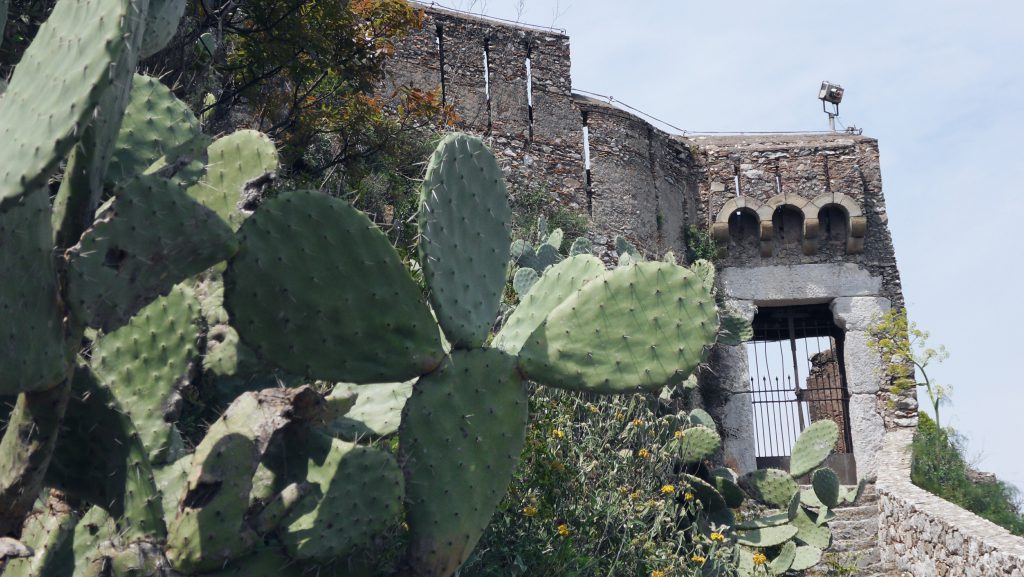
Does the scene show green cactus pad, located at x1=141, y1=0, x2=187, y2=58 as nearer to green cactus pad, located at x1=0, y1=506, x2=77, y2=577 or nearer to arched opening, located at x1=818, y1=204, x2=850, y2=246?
green cactus pad, located at x1=0, y1=506, x2=77, y2=577

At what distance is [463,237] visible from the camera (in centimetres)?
251

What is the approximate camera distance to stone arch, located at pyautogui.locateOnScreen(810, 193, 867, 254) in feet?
35.3

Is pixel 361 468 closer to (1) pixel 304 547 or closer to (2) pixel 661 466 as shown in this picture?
(1) pixel 304 547

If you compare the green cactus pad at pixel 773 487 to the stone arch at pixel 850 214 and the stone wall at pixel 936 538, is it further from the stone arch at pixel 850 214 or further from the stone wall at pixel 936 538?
the stone arch at pixel 850 214

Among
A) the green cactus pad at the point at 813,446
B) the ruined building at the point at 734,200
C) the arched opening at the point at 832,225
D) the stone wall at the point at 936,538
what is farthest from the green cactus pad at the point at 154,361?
the arched opening at the point at 832,225

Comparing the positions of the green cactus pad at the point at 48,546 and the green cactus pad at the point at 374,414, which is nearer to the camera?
the green cactus pad at the point at 48,546

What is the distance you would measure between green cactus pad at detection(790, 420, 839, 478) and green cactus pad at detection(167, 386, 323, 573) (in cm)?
490

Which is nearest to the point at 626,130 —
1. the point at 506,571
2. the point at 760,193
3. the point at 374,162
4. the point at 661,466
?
the point at 760,193

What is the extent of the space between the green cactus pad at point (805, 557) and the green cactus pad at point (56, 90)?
444 cm

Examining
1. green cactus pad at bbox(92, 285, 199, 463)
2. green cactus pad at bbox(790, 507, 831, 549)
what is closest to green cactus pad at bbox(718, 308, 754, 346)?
green cactus pad at bbox(790, 507, 831, 549)

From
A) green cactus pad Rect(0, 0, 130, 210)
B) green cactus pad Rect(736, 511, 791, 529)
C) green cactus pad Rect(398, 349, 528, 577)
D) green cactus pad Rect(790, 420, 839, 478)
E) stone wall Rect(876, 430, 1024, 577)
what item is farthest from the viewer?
green cactus pad Rect(790, 420, 839, 478)

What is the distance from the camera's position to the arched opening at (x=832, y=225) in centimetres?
1095

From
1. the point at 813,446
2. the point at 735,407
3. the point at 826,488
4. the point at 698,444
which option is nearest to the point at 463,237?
the point at 698,444

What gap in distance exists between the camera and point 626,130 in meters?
10.5
